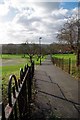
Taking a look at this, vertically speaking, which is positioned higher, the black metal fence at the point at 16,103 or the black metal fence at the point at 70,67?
the black metal fence at the point at 16,103

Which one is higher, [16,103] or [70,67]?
[16,103]

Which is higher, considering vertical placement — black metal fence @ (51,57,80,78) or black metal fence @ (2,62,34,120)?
Result: black metal fence @ (2,62,34,120)

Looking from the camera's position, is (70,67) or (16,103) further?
(70,67)

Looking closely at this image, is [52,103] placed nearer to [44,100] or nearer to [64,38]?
[44,100]

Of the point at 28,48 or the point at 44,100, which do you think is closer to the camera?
the point at 44,100

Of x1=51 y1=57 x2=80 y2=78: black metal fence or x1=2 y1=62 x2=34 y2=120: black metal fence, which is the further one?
x1=51 y1=57 x2=80 y2=78: black metal fence

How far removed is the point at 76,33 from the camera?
33375 mm

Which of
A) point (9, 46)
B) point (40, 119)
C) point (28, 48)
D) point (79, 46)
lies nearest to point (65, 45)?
point (79, 46)

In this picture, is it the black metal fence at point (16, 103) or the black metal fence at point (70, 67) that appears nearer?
the black metal fence at point (16, 103)

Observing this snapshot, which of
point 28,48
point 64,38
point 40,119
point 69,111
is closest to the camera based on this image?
point 40,119

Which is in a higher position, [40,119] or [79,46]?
[79,46]

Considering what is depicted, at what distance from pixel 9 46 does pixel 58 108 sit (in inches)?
4079

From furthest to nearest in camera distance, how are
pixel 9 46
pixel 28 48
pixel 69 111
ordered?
1. pixel 9 46
2. pixel 28 48
3. pixel 69 111

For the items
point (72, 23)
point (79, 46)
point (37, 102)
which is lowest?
point (37, 102)
